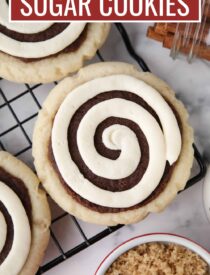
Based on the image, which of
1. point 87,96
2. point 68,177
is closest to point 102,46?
point 87,96

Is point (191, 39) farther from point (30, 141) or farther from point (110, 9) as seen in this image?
point (30, 141)

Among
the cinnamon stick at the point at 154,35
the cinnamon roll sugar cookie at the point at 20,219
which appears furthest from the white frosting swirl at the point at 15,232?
the cinnamon stick at the point at 154,35

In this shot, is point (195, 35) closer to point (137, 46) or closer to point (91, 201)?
point (137, 46)

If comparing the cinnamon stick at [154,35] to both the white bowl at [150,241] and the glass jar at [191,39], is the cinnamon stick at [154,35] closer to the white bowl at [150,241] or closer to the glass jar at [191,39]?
the glass jar at [191,39]

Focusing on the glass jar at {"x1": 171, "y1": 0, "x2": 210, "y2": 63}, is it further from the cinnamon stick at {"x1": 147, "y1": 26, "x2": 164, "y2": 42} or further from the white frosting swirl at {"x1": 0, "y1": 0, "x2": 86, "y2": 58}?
the white frosting swirl at {"x1": 0, "y1": 0, "x2": 86, "y2": 58}

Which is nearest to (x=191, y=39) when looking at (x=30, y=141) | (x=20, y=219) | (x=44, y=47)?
(x=44, y=47)

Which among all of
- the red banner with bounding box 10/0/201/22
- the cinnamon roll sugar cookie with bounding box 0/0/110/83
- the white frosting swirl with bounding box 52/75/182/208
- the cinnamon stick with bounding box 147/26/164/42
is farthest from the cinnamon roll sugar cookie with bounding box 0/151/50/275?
the cinnamon stick with bounding box 147/26/164/42
